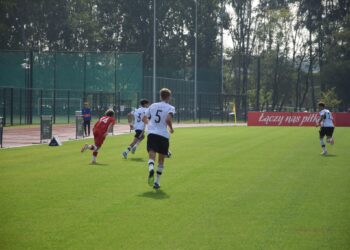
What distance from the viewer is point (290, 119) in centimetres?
6072

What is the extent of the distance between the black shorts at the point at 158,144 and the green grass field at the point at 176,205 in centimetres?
76

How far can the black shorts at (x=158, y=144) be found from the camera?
1334 cm

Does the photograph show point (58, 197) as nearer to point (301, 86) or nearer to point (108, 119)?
point (108, 119)

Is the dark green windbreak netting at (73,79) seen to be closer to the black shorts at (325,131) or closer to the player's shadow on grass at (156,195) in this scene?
the black shorts at (325,131)

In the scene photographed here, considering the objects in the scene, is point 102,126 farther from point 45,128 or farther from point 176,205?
point 45,128

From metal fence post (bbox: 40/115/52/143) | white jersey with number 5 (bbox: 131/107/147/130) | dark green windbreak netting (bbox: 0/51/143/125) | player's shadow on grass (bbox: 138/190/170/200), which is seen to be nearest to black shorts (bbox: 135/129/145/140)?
white jersey with number 5 (bbox: 131/107/147/130)

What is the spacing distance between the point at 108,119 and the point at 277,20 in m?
67.9

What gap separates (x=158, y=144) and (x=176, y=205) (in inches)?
101

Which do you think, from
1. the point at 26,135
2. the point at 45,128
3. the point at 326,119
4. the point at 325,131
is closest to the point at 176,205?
the point at 325,131

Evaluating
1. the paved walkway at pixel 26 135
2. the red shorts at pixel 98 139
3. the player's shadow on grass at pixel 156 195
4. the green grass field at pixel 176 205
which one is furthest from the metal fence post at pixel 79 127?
the player's shadow on grass at pixel 156 195

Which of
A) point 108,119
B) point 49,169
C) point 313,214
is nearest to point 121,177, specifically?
point 49,169

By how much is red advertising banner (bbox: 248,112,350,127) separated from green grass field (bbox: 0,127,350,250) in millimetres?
41026

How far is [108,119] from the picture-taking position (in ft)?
64.6

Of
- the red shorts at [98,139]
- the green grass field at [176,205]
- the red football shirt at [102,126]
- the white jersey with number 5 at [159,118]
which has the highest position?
the white jersey with number 5 at [159,118]
